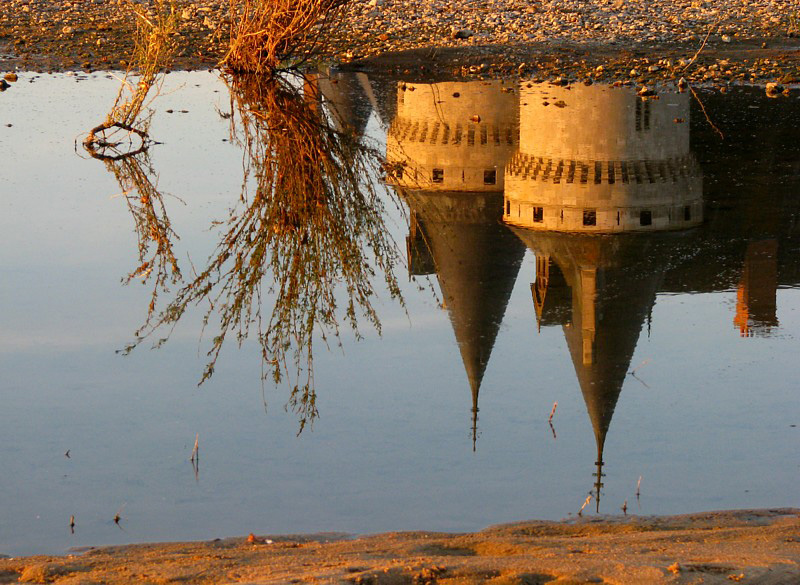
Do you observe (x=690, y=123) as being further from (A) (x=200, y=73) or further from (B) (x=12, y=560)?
(B) (x=12, y=560)

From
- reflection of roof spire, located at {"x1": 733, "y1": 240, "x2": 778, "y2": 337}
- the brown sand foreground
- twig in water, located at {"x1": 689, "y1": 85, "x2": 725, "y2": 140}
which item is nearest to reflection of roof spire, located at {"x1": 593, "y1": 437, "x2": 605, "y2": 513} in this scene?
the brown sand foreground

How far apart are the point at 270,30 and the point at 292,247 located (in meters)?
13.8

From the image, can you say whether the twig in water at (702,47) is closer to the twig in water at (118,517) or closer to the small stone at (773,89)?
the small stone at (773,89)

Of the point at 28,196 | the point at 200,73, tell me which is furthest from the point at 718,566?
the point at 200,73

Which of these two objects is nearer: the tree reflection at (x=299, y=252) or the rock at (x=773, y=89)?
the tree reflection at (x=299, y=252)

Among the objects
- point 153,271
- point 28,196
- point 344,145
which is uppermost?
point 344,145

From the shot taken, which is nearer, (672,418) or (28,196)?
(672,418)

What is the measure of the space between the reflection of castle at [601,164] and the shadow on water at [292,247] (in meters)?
2.14

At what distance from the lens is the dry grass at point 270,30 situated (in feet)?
91.2

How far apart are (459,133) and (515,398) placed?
1298 centimetres

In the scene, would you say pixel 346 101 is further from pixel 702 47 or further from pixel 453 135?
pixel 702 47

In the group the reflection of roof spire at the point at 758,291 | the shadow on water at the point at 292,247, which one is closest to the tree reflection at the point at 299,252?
the shadow on water at the point at 292,247

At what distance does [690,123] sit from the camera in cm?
2288

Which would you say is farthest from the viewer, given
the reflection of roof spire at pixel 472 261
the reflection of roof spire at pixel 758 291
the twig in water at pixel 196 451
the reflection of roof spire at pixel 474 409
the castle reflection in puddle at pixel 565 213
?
the reflection of roof spire at pixel 758 291
